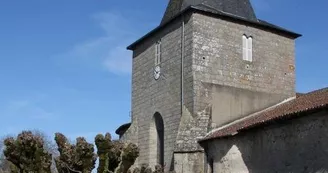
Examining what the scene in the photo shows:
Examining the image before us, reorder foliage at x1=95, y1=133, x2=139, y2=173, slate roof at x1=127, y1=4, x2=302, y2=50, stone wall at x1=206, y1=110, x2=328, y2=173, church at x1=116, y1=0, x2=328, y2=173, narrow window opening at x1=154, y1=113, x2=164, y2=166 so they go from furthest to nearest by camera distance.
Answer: narrow window opening at x1=154, y1=113, x2=164, y2=166
slate roof at x1=127, y1=4, x2=302, y2=50
church at x1=116, y1=0, x2=328, y2=173
stone wall at x1=206, y1=110, x2=328, y2=173
foliage at x1=95, y1=133, x2=139, y2=173

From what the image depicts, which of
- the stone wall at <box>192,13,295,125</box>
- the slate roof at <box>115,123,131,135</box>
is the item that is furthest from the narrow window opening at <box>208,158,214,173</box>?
the slate roof at <box>115,123,131,135</box>

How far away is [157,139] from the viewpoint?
71.0ft

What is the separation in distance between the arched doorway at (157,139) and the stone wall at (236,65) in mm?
3227

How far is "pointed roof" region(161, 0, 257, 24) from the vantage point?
68.9 ft

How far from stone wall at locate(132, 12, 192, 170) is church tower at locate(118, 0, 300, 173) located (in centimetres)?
4

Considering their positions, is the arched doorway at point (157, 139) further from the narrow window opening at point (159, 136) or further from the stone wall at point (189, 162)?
the stone wall at point (189, 162)

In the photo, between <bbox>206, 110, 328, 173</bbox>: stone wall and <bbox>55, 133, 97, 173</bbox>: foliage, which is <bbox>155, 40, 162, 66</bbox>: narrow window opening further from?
<bbox>55, 133, 97, 173</bbox>: foliage

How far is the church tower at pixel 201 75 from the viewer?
18875 mm

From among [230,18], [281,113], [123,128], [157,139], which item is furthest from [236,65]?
[123,128]

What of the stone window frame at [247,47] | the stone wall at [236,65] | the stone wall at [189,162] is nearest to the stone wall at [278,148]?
the stone wall at [189,162]

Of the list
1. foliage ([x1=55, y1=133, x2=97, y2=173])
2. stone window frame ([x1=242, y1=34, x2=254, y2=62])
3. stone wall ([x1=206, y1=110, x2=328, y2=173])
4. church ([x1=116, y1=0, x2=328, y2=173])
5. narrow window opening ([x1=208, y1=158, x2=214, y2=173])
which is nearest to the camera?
foliage ([x1=55, y1=133, x2=97, y2=173])

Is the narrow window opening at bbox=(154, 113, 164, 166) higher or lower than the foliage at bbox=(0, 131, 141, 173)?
higher

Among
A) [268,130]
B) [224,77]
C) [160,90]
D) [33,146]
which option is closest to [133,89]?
[160,90]

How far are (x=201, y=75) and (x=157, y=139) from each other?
410 cm
